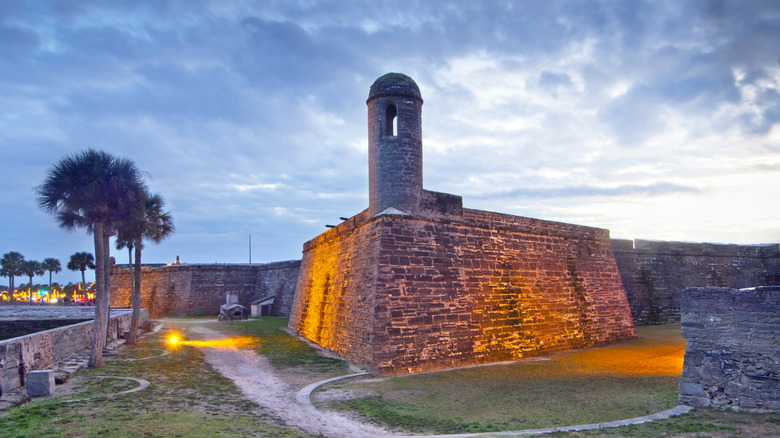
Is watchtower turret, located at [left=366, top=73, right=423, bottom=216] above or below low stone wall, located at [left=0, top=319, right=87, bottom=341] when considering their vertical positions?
above

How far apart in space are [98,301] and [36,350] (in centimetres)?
198

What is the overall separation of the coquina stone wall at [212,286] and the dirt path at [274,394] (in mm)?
14767

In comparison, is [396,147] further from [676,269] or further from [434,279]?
[676,269]

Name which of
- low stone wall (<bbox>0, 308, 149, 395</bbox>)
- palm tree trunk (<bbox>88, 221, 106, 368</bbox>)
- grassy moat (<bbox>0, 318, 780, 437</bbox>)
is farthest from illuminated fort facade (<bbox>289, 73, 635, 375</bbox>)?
low stone wall (<bbox>0, 308, 149, 395</bbox>)

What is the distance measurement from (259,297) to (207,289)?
3363mm

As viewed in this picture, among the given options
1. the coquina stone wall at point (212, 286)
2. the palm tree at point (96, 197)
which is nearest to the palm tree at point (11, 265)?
the coquina stone wall at point (212, 286)

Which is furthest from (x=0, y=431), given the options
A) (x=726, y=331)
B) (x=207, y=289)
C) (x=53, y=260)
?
(x=53, y=260)

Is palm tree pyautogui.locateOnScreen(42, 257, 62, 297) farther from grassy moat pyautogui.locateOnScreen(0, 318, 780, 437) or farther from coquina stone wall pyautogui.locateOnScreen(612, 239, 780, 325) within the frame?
coquina stone wall pyautogui.locateOnScreen(612, 239, 780, 325)

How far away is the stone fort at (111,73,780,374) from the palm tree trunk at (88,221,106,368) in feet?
19.4

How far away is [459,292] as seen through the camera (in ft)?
40.4

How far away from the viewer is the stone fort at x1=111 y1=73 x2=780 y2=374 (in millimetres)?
11164

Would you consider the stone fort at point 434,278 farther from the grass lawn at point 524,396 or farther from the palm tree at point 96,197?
the palm tree at point 96,197

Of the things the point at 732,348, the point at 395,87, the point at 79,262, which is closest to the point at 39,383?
the point at 395,87

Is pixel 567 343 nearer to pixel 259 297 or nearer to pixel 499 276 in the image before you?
pixel 499 276
